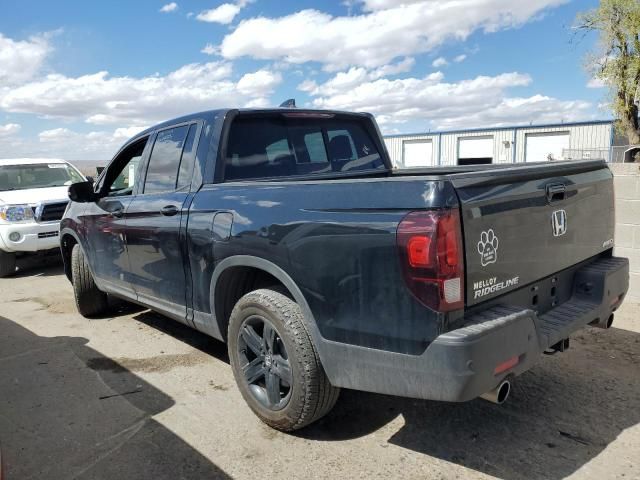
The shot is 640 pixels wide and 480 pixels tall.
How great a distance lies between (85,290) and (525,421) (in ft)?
14.2

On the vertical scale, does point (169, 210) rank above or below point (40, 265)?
above

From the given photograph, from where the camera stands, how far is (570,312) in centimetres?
303

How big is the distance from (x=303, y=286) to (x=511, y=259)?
1.04 m

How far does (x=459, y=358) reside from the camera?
2.22 m

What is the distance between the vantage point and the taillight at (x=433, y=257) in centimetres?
222

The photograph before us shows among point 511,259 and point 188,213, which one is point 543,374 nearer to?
point 511,259

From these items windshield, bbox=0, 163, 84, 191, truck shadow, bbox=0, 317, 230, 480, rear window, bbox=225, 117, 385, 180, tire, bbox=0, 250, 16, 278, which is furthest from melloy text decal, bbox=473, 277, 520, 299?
windshield, bbox=0, 163, 84, 191

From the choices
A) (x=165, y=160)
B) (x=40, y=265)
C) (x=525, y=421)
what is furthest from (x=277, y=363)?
(x=40, y=265)

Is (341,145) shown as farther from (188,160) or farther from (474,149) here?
(474,149)

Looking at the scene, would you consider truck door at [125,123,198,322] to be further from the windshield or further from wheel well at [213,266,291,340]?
the windshield

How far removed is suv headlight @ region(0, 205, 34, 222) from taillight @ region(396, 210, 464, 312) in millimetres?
7571

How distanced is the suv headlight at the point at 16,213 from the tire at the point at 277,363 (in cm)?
631

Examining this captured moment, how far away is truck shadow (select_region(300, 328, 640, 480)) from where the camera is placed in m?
2.81

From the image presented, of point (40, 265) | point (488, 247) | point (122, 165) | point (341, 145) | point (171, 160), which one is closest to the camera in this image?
point (488, 247)
